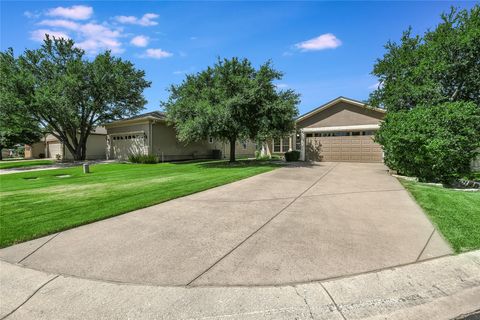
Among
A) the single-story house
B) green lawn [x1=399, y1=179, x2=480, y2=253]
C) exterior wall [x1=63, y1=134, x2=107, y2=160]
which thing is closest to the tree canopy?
A: the single-story house

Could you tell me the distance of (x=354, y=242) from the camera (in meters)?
3.99

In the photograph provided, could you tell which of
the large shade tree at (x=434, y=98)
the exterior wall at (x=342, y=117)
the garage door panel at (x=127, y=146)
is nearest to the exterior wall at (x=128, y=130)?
the garage door panel at (x=127, y=146)

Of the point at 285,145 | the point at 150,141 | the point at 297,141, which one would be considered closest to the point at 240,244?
the point at 297,141

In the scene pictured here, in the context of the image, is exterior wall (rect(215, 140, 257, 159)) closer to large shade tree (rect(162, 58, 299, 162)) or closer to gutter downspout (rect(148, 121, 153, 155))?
gutter downspout (rect(148, 121, 153, 155))

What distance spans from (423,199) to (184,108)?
13.2 m

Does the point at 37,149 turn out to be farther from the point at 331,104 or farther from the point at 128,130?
the point at 331,104

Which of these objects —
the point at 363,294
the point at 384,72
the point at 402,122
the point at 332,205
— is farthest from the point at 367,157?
the point at 363,294

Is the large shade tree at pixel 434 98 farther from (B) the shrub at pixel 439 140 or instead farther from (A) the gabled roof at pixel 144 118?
(A) the gabled roof at pixel 144 118

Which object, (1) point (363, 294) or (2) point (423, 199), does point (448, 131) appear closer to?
(2) point (423, 199)

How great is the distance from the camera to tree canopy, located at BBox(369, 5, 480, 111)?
11.3 m

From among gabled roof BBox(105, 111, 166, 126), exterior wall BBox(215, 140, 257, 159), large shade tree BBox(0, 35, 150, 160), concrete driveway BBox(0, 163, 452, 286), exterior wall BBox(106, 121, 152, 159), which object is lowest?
concrete driveway BBox(0, 163, 452, 286)

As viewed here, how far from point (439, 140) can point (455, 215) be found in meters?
4.38

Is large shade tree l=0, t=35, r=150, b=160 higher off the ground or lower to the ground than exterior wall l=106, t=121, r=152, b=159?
higher

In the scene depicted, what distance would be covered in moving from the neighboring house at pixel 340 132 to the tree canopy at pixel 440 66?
203 inches
